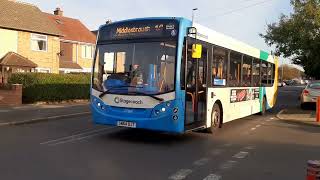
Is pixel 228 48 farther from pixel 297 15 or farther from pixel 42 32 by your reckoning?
pixel 42 32

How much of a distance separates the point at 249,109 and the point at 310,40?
1827cm

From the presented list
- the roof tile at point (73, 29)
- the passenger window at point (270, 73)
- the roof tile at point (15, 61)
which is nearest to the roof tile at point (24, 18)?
the roof tile at point (15, 61)

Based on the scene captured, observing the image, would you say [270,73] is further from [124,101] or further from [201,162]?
[201,162]

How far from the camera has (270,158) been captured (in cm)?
998

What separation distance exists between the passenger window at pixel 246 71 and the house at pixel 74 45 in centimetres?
3071

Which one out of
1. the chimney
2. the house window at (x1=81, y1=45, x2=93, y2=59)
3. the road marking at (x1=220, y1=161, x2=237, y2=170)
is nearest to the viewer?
the road marking at (x1=220, y1=161, x2=237, y2=170)

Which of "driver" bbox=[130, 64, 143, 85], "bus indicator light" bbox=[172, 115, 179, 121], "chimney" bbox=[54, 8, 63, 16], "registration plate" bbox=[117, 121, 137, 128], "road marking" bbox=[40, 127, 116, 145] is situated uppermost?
"chimney" bbox=[54, 8, 63, 16]

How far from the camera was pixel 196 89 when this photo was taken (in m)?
11.9

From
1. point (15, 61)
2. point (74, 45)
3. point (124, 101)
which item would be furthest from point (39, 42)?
point (124, 101)

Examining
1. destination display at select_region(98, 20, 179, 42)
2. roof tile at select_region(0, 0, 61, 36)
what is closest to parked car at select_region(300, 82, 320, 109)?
destination display at select_region(98, 20, 179, 42)

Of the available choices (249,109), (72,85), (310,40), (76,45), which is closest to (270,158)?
(249,109)

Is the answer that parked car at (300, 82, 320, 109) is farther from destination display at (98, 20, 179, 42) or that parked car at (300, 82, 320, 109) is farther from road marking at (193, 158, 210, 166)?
road marking at (193, 158, 210, 166)

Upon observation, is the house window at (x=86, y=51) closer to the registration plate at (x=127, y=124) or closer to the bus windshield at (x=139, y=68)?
the bus windshield at (x=139, y=68)

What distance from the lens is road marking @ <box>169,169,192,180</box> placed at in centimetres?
781
